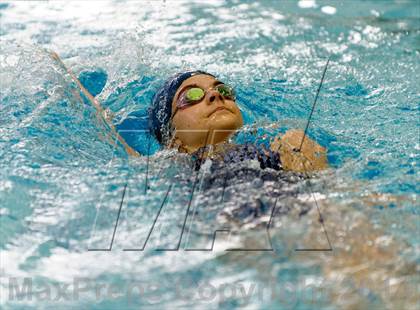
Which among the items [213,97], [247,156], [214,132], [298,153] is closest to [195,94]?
[213,97]

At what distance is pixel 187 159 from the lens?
10.6 ft

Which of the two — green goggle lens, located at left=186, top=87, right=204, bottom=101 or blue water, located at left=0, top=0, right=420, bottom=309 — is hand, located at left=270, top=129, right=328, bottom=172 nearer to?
blue water, located at left=0, top=0, right=420, bottom=309

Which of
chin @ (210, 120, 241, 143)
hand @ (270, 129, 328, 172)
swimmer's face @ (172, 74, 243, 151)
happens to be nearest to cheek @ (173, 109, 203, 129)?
swimmer's face @ (172, 74, 243, 151)

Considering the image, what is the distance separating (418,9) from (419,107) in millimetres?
2703

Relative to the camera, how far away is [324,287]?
230cm

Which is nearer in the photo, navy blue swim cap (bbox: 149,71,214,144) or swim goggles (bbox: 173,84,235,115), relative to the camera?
swim goggles (bbox: 173,84,235,115)

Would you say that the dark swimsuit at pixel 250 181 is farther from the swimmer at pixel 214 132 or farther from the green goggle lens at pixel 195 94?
the green goggle lens at pixel 195 94

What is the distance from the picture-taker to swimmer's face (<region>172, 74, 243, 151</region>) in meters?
3.21

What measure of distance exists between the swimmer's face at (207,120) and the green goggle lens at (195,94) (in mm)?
25

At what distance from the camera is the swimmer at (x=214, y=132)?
3.17m

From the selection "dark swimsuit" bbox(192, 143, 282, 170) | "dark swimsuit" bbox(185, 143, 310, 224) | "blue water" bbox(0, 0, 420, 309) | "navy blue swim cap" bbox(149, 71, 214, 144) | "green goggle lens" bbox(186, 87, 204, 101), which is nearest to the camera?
"blue water" bbox(0, 0, 420, 309)

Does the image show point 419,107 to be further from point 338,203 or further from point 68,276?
point 68,276

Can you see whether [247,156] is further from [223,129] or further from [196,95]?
[196,95]

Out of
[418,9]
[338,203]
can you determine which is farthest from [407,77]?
[338,203]
